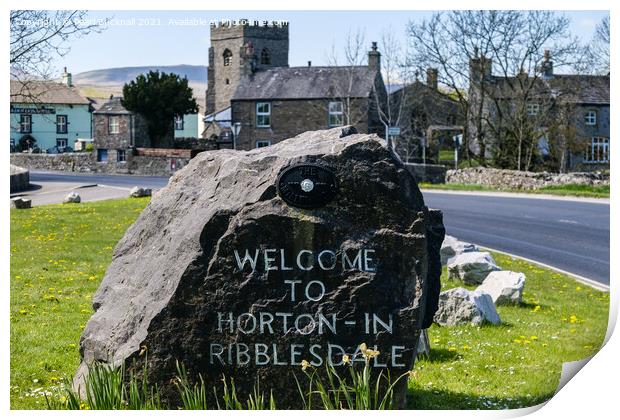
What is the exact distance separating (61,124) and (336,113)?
25.4m

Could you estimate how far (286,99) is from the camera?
44750 mm

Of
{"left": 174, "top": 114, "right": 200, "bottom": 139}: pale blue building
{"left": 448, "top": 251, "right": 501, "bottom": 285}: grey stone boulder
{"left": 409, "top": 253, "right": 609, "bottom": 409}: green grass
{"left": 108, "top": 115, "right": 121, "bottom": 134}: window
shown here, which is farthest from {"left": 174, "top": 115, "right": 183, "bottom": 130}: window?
{"left": 409, "top": 253, "right": 609, "bottom": 409}: green grass

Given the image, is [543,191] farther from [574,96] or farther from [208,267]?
[208,267]

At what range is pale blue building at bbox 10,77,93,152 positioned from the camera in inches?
611

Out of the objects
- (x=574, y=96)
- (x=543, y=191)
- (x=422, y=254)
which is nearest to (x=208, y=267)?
(x=422, y=254)

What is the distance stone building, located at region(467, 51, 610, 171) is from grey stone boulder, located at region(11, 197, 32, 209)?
19794mm

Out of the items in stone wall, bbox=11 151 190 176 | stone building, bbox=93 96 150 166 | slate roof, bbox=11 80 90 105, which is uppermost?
slate roof, bbox=11 80 90 105

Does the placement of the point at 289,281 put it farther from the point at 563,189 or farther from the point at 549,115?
the point at 549,115

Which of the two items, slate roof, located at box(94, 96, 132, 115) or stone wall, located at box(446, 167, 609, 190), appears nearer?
slate roof, located at box(94, 96, 132, 115)

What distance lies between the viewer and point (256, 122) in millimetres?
45750

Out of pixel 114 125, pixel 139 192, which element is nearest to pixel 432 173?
pixel 139 192

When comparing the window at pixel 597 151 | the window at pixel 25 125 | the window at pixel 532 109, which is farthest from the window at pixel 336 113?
the window at pixel 25 125

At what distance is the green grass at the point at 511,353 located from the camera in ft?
26.6

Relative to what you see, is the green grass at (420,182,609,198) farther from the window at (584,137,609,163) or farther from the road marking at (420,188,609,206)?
the window at (584,137,609,163)
